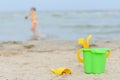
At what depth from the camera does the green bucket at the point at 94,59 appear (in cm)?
481

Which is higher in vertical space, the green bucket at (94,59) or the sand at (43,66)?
the green bucket at (94,59)

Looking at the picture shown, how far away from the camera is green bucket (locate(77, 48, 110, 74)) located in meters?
4.81

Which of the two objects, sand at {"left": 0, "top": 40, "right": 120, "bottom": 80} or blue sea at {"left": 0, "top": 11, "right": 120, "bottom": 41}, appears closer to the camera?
sand at {"left": 0, "top": 40, "right": 120, "bottom": 80}

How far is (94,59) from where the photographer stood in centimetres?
483

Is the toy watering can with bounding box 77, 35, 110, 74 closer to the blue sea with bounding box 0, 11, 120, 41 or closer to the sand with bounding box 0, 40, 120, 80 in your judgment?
the sand with bounding box 0, 40, 120, 80

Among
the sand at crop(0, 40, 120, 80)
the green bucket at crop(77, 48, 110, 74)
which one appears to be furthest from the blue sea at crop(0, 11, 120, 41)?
the green bucket at crop(77, 48, 110, 74)

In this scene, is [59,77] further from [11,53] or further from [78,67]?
[11,53]

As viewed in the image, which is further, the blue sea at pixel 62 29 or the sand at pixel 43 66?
the blue sea at pixel 62 29

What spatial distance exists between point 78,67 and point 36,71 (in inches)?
29.6

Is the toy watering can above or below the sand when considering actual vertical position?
above

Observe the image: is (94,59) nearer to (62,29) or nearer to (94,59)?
(94,59)

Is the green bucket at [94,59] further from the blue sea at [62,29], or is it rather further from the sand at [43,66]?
the blue sea at [62,29]

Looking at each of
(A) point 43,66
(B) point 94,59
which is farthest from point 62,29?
(B) point 94,59

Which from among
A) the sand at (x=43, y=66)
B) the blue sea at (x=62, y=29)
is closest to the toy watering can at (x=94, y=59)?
the sand at (x=43, y=66)
